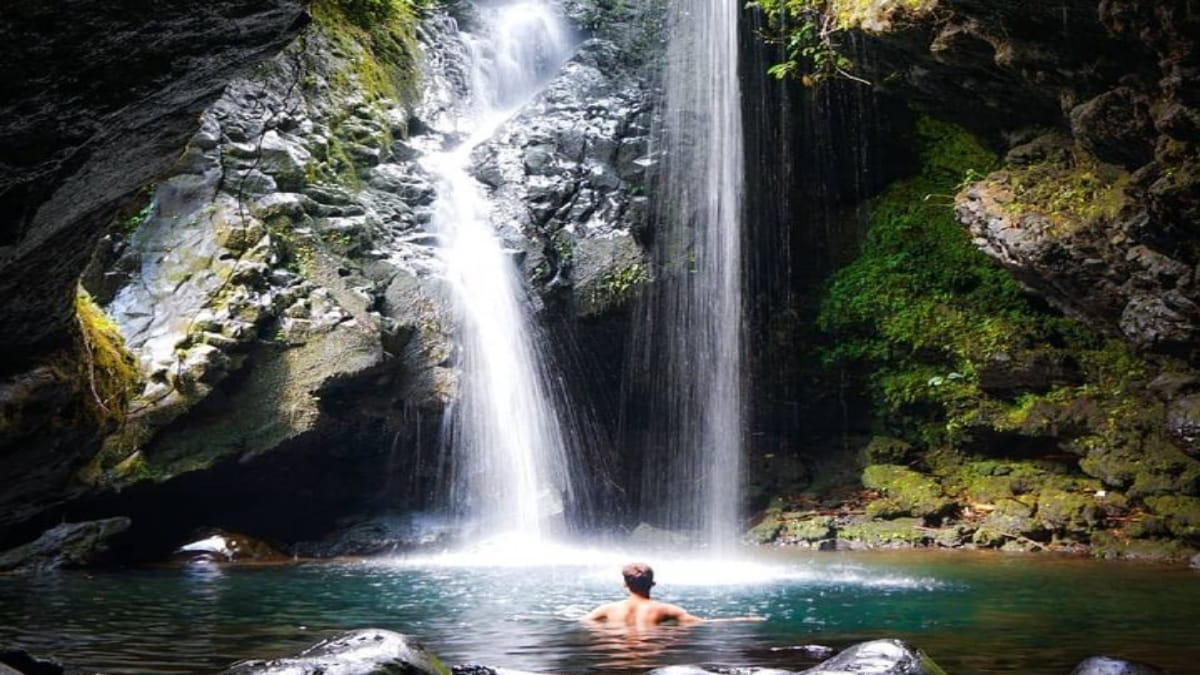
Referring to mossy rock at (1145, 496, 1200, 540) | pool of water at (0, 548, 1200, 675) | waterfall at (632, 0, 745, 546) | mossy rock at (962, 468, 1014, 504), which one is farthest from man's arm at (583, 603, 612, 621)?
mossy rock at (962, 468, 1014, 504)

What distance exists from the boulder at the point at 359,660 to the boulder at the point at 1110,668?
326 centimetres

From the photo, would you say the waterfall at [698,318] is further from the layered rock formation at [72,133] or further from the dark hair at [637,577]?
the layered rock formation at [72,133]

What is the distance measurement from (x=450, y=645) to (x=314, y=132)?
11316 millimetres

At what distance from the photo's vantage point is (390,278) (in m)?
15.3

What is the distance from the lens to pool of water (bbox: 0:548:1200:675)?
667 centimetres

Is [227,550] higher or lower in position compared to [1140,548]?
higher

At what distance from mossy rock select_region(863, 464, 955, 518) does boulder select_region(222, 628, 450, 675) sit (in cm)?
1227

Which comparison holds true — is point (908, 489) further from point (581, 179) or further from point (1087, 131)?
point (581, 179)

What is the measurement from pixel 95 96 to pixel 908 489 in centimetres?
1403

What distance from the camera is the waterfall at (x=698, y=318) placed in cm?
1694

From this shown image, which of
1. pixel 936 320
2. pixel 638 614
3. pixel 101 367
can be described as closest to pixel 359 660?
pixel 638 614

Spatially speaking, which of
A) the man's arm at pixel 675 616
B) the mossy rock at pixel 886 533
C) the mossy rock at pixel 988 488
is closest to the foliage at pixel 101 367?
the man's arm at pixel 675 616

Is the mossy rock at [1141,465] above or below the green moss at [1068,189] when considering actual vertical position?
below

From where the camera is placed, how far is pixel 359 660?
14.9 feet
